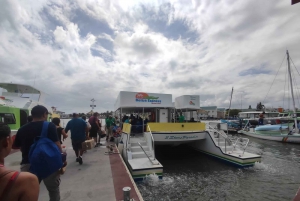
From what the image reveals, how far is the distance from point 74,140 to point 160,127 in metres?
4.03

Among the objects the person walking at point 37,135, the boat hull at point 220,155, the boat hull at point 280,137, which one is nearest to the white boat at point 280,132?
the boat hull at point 280,137

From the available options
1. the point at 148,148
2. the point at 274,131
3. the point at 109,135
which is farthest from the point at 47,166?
the point at 274,131

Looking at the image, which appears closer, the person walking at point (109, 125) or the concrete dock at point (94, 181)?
the concrete dock at point (94, 181)

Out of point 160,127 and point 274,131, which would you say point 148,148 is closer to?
point 160,127

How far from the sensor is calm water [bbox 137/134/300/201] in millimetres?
5734

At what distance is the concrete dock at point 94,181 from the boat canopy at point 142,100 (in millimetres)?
3665

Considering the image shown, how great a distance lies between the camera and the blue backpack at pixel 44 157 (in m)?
2.45

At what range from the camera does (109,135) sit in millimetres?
13141

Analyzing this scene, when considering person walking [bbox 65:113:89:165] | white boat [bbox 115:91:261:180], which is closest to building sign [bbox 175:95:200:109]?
white boat [bbox 115:91:261:180]

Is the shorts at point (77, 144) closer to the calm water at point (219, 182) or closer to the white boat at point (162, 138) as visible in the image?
the white boat at point (162, 138)

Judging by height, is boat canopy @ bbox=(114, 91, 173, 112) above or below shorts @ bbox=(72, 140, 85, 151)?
above

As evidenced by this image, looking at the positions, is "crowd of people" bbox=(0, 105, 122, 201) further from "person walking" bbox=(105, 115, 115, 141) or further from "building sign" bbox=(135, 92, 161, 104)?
"person walking" bbox=(105, 115, 115, 141)

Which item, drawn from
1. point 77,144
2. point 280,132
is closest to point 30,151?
point 77,144

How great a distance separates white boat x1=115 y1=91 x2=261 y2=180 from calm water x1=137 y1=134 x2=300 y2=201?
0.46m
